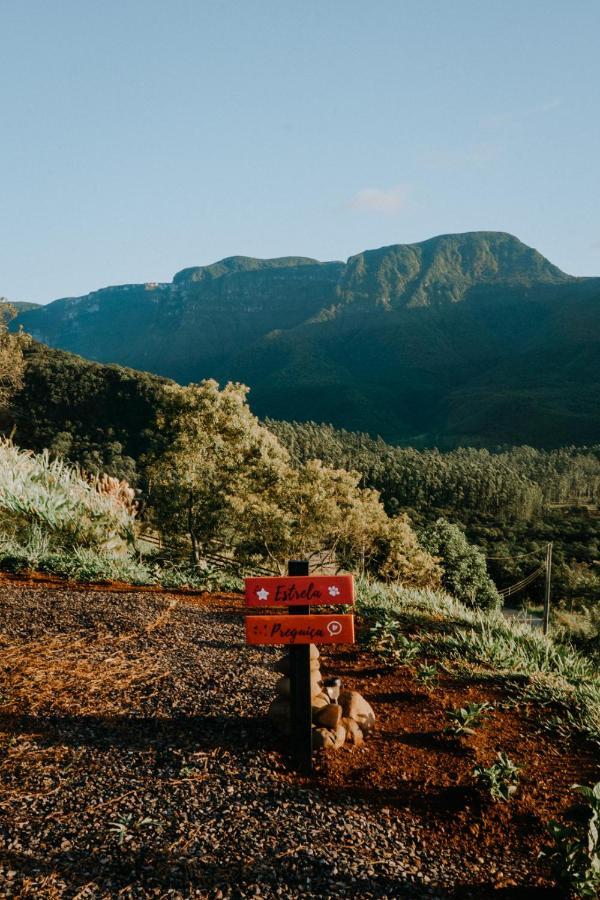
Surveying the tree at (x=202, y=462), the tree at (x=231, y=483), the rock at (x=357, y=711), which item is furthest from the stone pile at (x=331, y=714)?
the tree at (x=202, y=462)

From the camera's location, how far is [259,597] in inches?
151

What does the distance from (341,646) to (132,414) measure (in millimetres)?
49182

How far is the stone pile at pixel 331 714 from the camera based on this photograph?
399cm

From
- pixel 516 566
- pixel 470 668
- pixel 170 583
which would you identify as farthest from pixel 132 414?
pixel 470 668

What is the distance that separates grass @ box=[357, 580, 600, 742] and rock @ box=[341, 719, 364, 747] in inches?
63.1

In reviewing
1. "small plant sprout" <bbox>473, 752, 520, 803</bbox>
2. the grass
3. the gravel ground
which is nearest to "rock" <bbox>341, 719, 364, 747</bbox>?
the gravel ground

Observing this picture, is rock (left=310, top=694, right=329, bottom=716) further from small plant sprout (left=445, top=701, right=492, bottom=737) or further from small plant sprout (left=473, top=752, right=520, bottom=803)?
small plant sprout (left=473, top=752, right=520, bottom=803)

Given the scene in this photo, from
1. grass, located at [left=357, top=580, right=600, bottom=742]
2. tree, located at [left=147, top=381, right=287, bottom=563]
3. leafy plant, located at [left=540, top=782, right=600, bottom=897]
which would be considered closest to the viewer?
leafy plant, located at [left=540, top=782, right=600, bottom=897]

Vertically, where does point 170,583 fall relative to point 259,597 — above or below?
below

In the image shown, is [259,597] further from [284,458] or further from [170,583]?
[284,458]

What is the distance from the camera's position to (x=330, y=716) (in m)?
4.09

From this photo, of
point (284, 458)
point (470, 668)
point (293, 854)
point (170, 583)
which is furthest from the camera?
point (284, 458)

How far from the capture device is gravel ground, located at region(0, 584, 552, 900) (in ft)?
9.31

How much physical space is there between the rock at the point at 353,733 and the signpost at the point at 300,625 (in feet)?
1.46
